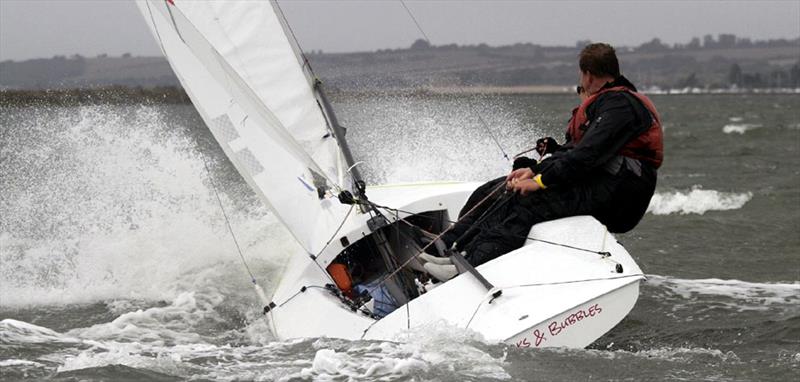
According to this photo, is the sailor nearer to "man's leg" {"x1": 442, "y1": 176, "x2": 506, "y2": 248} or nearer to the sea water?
"man's leg" {"x1": 442, "y1": 176, "x2": 506, "y2": 248}

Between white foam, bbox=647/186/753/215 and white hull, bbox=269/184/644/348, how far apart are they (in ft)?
21.5

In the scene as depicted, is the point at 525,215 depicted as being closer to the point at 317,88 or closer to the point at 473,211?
the point at 473,211

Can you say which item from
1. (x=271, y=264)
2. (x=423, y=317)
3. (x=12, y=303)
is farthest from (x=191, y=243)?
(x=423, y=317)

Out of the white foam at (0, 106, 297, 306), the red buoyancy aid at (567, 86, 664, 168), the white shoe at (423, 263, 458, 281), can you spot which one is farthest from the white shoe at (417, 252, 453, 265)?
the white foam at (0, 106, 297, 306)

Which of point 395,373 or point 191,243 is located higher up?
point 191,243

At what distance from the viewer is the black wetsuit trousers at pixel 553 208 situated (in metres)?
5.12

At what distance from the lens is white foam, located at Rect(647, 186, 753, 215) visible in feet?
37.6

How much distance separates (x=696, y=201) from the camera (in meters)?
12.0

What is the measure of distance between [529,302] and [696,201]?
778cm

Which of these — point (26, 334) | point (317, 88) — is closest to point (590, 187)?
point (317, 88)

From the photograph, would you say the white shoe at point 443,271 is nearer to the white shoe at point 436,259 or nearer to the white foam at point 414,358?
the white shoe at point 436,259

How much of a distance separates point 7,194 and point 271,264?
465cm

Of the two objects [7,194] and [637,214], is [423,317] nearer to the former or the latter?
[637,214]

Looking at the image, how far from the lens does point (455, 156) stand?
29.5ft
